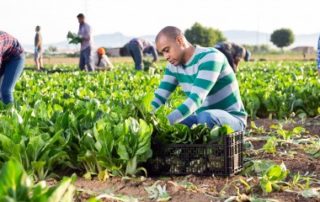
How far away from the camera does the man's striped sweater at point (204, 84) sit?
15.1 ft

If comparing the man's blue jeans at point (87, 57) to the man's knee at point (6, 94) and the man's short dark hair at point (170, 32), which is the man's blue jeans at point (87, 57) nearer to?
the man's knee at point (6, 94)

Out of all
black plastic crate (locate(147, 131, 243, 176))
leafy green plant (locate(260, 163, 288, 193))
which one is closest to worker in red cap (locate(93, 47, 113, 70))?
black plastic crate (locate(147, 131, 243, 176))

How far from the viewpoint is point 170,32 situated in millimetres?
4617

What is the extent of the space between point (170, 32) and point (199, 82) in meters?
0.41

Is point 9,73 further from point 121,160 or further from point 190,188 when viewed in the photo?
point 190,188

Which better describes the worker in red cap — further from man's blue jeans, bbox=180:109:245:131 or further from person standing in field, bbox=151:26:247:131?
man's blue jeans, bbox=180:109:245:131

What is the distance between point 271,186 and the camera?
13.4ft

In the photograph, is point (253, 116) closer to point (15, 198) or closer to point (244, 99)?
point (244, 99)

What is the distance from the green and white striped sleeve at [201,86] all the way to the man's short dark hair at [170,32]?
0.88 feet

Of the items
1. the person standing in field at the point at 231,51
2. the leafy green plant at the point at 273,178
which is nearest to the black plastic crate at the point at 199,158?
the leafy green plant at the point at 273,178

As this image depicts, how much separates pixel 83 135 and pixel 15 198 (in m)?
2.01

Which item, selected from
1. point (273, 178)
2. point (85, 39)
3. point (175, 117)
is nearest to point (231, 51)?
point (175, 117)

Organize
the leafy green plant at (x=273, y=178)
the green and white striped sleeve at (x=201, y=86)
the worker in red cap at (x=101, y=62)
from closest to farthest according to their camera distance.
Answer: the leafy green plant at (x=273, y=178)
the green and white striped sleeve at (x=201, y=86)
the worker in red cap at (x=101, y=62)

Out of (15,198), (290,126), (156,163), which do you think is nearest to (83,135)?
(156,163)
